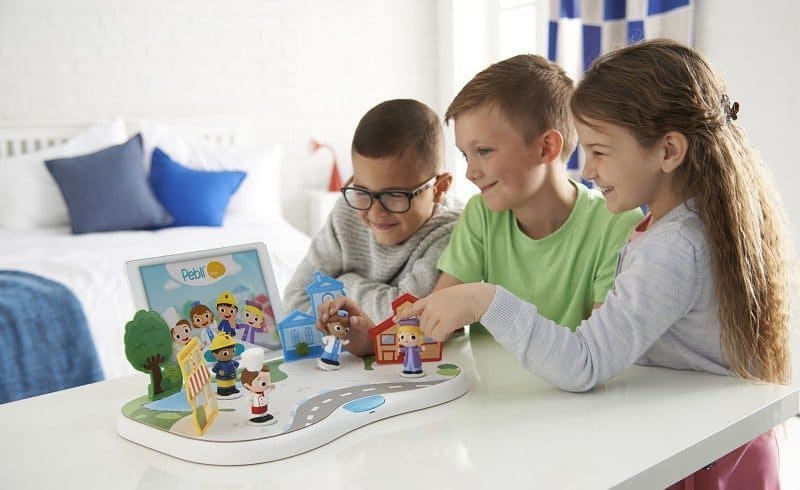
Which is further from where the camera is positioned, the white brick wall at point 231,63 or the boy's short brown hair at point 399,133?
the white brick wall at point 231,63

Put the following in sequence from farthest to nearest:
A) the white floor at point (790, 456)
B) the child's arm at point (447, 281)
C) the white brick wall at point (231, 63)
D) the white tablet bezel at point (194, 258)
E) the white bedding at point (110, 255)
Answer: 1. the white brick wall at point (231, 63)
2. the white bedding at point (110, 255)
3. the white floor at point (790, 456)
4. the child's arm at point (447, 281)
5. the white tablet bezel at point (194, 258)

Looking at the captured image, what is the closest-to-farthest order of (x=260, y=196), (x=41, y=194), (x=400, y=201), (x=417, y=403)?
1. (x=417, y=403)
2. (x=400, y=201)
3. (x=41, y=194)
4. (x=260, y=196)

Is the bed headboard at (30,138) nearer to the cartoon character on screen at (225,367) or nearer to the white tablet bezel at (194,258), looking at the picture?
the white tablet bezel at (194,258)

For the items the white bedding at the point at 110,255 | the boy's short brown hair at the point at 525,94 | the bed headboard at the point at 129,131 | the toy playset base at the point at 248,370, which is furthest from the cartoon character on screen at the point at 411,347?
the bed headboard at the point at 129,131

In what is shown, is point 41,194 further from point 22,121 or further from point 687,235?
point 687,235

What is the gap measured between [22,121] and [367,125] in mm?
2945

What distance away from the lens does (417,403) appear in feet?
3.31

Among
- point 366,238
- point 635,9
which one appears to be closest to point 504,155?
point 366,238

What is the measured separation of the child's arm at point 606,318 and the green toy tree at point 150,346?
0.34m

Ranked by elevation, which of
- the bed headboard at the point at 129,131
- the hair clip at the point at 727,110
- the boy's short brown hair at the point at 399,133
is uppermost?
the hair clip at the point at 727,110

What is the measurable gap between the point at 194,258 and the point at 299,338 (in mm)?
191

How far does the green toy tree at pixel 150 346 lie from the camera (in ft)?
3.23

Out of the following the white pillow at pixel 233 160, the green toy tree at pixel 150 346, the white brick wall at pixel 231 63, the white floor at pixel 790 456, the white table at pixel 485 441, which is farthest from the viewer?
the white brick wall at pixel 231 63

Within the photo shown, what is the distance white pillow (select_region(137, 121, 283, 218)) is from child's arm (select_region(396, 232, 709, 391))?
2781 millimetres
